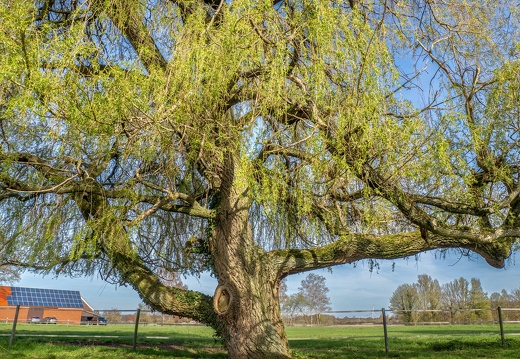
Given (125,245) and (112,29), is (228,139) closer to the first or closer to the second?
(112,29)

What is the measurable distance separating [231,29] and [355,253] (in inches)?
165

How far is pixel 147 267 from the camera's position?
320 inches

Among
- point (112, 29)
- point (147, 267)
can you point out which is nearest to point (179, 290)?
point (147, 267)

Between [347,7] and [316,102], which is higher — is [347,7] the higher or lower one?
the higher one

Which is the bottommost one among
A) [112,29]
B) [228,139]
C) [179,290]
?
[179,290]

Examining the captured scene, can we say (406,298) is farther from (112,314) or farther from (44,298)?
(44,298)

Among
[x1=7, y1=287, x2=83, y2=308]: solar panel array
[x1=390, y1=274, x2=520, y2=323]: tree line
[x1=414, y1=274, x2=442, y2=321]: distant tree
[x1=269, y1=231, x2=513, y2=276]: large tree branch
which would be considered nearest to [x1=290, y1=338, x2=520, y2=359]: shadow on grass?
[x1=269, y1=231, x2=513, y2=276]: large tree branch

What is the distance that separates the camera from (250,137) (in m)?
4.83

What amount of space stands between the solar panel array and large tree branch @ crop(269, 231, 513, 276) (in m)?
32.3

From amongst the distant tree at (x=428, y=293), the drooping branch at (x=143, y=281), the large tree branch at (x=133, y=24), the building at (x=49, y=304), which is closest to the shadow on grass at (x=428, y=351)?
the drooping branch at (x=143, y=281)

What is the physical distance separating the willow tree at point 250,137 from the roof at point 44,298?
31.2 meters

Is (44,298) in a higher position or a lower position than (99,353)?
higher

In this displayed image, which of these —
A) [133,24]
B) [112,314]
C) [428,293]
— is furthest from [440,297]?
[133,24]

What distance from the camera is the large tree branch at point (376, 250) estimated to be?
7.20m
